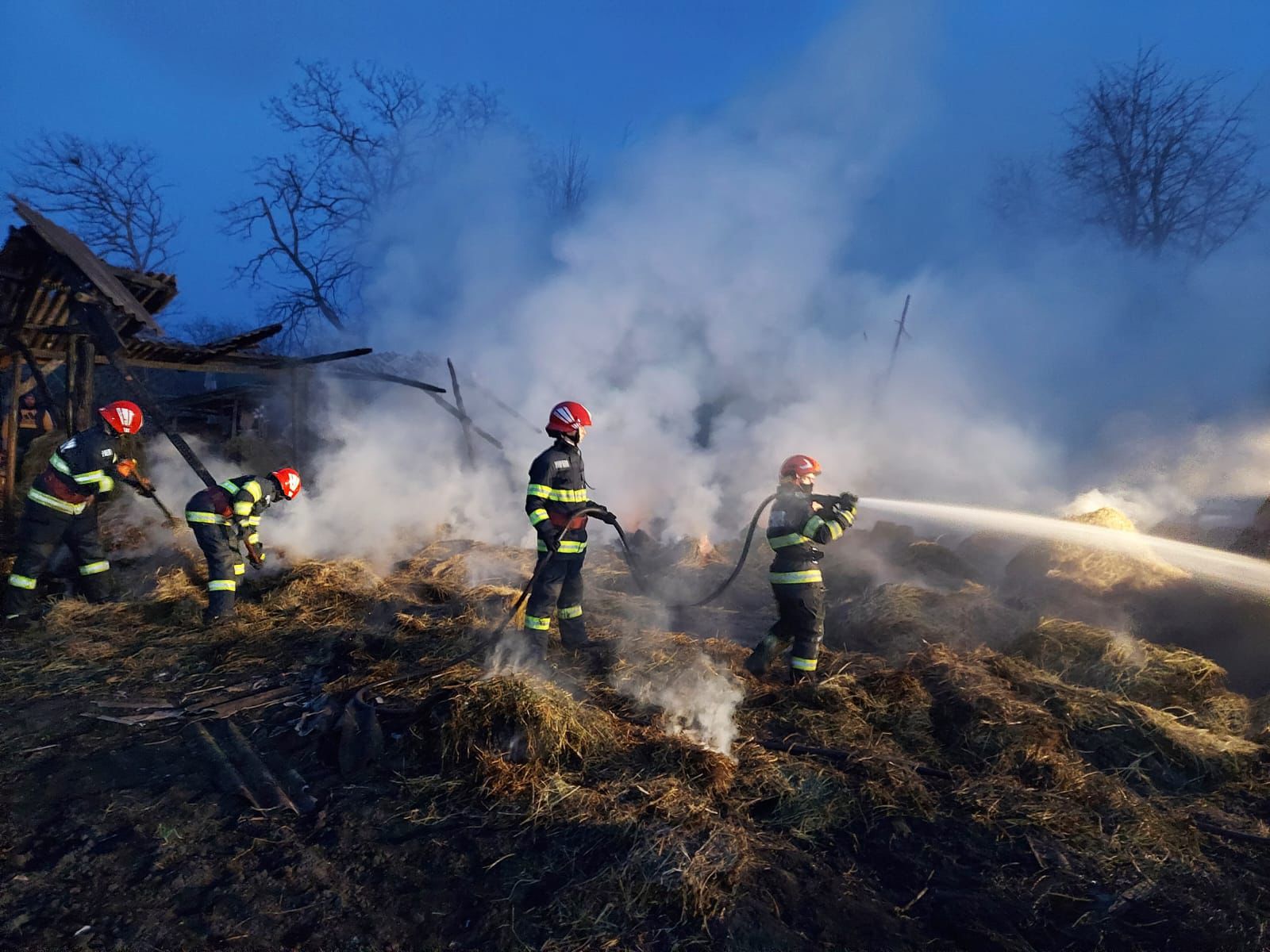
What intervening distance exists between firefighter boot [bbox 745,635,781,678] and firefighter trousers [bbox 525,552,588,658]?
1538 mm

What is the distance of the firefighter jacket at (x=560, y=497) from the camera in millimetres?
5949

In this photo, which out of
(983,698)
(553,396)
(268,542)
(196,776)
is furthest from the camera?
(553,396)

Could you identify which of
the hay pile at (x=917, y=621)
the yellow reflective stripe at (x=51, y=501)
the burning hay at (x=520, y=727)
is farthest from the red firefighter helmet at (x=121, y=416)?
the hay pile at (x=917, y=621)

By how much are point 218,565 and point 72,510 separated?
1.69m

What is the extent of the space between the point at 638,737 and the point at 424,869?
165 cm

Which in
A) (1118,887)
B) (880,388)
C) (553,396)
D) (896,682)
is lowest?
(1118,887)

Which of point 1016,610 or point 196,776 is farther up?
point 1016,610

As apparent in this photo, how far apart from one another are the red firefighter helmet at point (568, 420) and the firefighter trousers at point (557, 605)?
1146 millimetres

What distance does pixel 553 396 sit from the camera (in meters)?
14.0

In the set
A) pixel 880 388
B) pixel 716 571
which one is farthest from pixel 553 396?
pixel 880 388

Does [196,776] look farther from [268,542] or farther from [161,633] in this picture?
[268,542]

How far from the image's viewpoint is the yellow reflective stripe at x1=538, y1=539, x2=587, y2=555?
600 centimetres

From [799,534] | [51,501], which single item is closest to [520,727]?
[799,534]

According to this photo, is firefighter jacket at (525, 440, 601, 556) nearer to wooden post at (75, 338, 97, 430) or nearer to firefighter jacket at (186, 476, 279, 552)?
firefighter jacket at (186, 476, 279, 552)
